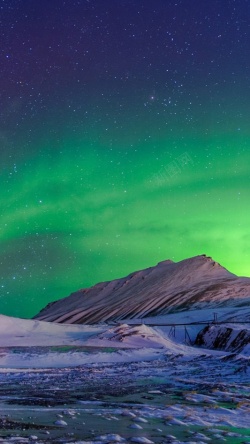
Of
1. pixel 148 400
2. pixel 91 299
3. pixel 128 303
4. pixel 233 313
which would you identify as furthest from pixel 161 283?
pixel 148 400

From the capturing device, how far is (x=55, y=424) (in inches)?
276

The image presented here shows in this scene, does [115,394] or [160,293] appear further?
[160,293]

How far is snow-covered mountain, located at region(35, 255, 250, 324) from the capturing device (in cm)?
10644

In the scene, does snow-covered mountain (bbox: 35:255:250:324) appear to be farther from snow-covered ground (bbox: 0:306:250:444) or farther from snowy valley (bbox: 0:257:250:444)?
snow-covered ground (bbox: 0:306:250:444)

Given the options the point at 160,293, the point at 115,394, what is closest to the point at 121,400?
the point at 115,394

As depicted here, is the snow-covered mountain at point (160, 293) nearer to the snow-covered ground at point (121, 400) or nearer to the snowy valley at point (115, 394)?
the snowy valley at point (115, 394)

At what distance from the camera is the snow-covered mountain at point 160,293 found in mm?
106438

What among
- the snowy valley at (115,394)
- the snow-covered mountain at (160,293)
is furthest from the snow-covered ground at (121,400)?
the snow-covered mountain at (160,293)

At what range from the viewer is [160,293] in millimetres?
121375

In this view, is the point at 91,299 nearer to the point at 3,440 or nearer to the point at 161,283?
the point at 161,283

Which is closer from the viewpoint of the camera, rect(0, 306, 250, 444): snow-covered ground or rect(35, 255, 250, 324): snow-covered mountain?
rect(0, 306, 250, 444): snow-covered ground

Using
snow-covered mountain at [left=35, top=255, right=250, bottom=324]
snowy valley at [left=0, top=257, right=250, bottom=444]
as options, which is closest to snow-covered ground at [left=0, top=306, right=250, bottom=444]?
snowy valley at [left=0, top=257, right=250, bottom=444]

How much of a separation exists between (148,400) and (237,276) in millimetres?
113374

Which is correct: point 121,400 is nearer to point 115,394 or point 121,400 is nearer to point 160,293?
point 115,394
